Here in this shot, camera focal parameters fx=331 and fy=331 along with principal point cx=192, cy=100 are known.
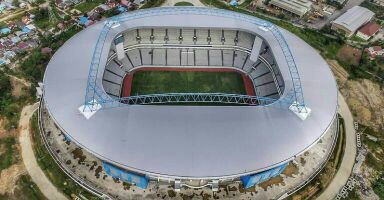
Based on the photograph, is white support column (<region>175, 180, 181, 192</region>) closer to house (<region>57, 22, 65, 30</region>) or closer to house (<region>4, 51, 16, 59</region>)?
house (<region>4, 51, 16, 59</region>)

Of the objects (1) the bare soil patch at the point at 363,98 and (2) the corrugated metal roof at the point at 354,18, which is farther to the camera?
(2) the corrugated metal roof at the point at 354,18

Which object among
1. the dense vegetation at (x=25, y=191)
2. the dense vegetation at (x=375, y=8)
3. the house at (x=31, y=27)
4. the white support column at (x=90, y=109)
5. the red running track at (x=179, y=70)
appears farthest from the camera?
the dense vegetation at (x=375, y=8)

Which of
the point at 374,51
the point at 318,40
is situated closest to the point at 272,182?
the point at 318,40

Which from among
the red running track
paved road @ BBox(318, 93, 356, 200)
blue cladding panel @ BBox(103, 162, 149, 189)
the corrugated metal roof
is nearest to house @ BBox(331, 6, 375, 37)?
the corrugated metal roof

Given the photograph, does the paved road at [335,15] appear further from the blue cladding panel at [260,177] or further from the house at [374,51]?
the blue cladding panel at [260,177]

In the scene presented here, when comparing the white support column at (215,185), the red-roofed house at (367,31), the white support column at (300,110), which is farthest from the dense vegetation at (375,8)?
the white support column at (215,185)

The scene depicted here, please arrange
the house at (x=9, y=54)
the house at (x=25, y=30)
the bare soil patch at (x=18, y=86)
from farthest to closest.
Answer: the house at (x=25, y=30)
the house at (x=9, y=54)
the bare soil patch at (x=18, y=86)

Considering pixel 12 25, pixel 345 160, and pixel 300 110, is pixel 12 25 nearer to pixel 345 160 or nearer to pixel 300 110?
pixel 300 110
